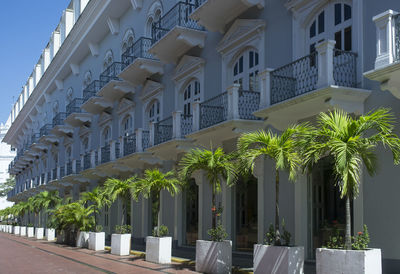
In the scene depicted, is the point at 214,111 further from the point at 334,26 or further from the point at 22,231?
the point at 22,231

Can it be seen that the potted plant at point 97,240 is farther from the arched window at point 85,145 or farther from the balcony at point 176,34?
the arched window at point 85,145

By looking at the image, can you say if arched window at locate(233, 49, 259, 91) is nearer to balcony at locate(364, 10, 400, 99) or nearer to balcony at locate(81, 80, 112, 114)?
balcony at locate(364, 10, 400, 99)

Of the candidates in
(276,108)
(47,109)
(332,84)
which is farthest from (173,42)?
(47,109)

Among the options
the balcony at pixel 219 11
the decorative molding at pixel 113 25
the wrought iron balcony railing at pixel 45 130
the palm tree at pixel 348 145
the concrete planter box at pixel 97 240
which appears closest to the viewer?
the palm tree at pixel 348 145

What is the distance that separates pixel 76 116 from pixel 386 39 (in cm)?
2459

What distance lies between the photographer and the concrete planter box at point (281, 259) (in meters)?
10.4

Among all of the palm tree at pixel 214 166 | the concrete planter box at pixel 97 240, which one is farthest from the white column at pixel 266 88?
the concrete planter box at pixel 97 240

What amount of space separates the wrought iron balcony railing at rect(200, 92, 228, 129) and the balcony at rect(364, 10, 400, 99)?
6.25m

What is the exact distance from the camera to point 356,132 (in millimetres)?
9266

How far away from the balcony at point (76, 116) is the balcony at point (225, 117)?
15994 millimetres

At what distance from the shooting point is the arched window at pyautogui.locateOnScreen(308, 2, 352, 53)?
12469 mm

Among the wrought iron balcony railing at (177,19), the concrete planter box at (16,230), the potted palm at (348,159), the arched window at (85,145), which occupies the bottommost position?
the concrete planter box at (16,230)

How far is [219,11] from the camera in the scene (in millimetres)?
16359

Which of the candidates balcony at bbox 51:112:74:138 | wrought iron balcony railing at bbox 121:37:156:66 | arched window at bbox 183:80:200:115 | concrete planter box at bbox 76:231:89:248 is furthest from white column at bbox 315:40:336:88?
balcony at bbox 51:112:74:138
